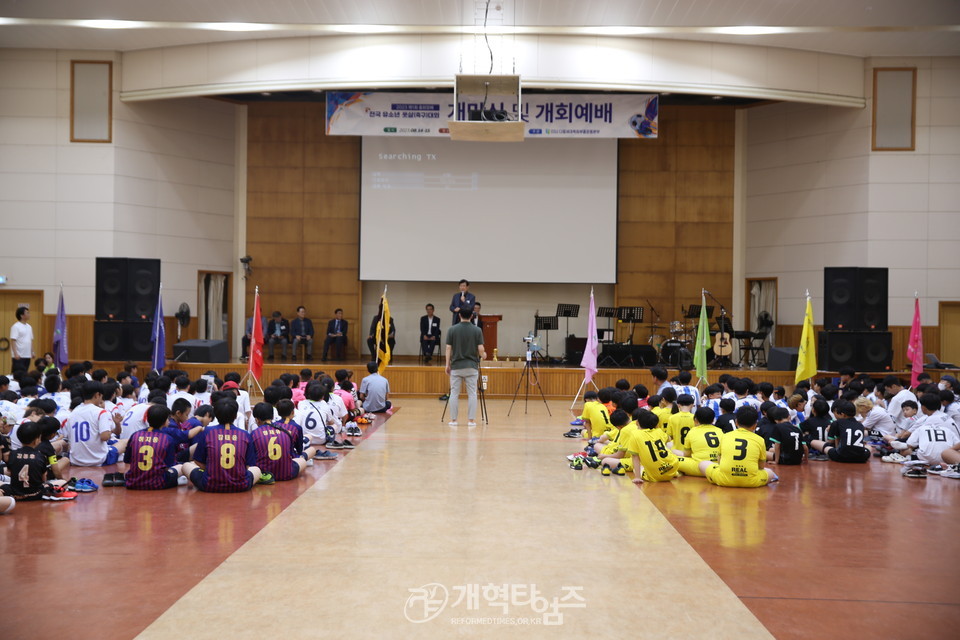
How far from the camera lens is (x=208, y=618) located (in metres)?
4.27

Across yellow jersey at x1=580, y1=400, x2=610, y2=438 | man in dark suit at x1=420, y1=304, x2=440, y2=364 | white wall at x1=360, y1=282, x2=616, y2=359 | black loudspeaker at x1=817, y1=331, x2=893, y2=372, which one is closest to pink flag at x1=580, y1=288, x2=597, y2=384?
yellow jersey at x1=580, y1=400, x2=610, y2=438

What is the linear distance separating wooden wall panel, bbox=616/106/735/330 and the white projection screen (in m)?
0.92

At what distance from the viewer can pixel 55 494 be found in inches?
273

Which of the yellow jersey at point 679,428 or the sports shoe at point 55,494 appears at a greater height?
the yellow jersey at point 679,428

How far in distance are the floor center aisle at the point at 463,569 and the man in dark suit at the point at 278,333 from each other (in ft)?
35.7

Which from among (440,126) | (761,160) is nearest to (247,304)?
(440,126)

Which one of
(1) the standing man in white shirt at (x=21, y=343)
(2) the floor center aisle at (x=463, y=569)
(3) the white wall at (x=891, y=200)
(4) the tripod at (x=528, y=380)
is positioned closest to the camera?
(2) the floor center aisle at (x=463, y=569)

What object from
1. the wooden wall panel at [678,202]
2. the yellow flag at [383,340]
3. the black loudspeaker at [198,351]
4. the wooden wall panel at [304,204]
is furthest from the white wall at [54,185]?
the wooden wall panel at [678,202]

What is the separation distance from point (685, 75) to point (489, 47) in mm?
3995

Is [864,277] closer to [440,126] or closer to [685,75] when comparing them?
[685,75]

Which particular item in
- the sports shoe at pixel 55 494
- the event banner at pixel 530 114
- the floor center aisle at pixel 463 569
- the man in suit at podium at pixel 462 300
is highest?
the event banner at pixel 530 114

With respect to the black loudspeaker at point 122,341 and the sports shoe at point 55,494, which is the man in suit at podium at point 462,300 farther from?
the sports shoe at point 55,494

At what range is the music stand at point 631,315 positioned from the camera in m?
17.4

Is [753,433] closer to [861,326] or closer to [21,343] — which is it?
[861,326]
